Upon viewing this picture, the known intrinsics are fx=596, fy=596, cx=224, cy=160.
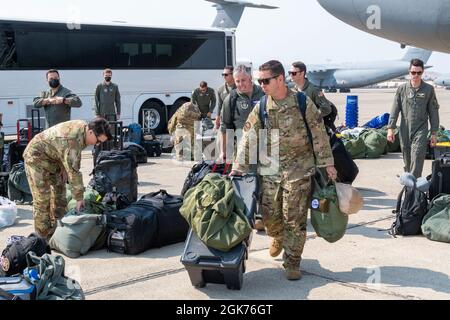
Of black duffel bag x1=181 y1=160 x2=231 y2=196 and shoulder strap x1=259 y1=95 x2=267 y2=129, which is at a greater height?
shoulder strap x1=259 y1=95 x2=267 y2=129

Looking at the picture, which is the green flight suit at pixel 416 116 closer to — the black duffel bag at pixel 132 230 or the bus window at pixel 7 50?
the black duffel bag at pixel 132 230

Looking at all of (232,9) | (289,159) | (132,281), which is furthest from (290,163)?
(232,9)

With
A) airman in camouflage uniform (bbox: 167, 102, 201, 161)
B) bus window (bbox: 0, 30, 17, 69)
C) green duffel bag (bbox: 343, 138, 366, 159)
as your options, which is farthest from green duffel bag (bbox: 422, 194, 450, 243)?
bus window (bbox: 0, 30, 17, 69)

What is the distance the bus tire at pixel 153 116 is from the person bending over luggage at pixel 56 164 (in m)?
11.2

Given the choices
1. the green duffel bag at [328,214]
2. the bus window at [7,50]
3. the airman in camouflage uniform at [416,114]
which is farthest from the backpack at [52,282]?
the bus window at [7,50]

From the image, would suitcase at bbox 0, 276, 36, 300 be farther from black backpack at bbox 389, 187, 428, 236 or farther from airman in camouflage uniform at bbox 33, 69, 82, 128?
airman in camouflage uniform at bbox 33, 69, 82, 128

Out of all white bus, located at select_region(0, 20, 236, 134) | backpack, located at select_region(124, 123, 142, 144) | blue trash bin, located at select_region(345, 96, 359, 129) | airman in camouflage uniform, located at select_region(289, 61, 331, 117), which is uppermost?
white bus, located at select_region(0, 20, 236, 134)

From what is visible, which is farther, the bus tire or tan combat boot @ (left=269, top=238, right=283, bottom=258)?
the bus tire

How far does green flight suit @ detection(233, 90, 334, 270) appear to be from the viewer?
477cm

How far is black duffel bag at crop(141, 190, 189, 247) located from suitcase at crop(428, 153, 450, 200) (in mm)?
2767

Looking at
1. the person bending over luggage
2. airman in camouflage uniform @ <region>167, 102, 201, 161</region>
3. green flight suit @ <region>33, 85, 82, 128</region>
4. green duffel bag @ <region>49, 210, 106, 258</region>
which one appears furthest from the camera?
airman in camouflage uniform @ <region>167, 102, 201, 161</region>

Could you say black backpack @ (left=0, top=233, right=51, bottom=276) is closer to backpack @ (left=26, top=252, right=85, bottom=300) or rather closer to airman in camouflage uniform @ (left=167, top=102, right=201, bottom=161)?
backpack @ (left=26, top=252, right=85, bottom=300)

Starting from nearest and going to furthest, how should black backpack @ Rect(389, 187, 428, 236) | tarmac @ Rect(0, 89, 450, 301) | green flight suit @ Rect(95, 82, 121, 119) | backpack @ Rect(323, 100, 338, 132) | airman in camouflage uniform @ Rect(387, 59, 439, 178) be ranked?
tarmac @ Rect(0, 89, 450, 301), black backpack @ Rect(389, 187, 428, 236), backpack @ Rect(323, 100, 338, 132), airman in camouflage uniform @ Rect(387, 59, 439, 178), green flight suit @ Rect(95, 82, 121, 119)

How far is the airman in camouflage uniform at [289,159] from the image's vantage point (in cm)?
475
